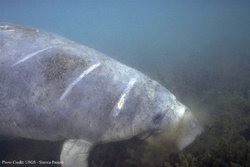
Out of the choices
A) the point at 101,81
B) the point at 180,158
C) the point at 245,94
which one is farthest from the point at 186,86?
the point at 101,81

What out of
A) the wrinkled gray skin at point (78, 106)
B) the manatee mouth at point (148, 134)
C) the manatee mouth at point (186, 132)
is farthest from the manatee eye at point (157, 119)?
the manatee mouth at point (186, 132)

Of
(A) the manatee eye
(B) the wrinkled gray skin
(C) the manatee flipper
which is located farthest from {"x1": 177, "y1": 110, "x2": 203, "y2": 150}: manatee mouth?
(C) the manatee flipper

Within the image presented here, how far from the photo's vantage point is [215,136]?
582 centimetres

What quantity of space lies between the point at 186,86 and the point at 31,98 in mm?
8761

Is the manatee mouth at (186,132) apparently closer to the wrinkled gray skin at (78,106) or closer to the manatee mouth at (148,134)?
the wrinkled gray skin at (78,106)

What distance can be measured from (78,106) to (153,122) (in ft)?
3.78

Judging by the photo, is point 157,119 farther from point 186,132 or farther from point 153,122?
point 186,132

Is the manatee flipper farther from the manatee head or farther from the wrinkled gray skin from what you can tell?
the manatee head

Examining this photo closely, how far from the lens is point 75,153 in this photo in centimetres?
389

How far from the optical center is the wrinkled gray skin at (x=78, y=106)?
393 cm

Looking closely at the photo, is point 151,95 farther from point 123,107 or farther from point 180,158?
point 180,158

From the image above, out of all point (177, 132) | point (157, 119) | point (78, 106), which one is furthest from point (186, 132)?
point (78, 106)

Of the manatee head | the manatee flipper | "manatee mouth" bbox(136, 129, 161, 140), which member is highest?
the manatee head

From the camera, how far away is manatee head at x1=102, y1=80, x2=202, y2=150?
3.96 metres
